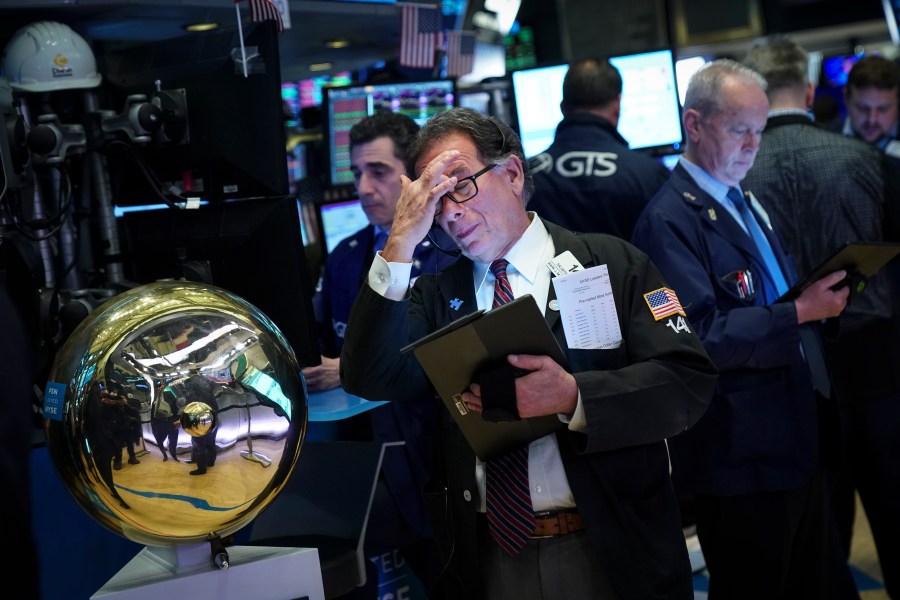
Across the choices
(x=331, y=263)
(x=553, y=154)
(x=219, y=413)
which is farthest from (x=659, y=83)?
(x=219, y=413)

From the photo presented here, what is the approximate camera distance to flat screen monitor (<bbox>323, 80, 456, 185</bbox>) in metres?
4.92

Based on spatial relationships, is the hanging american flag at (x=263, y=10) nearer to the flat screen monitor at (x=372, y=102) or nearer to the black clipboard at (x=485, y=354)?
the black clipboard at (x=485, y=354)

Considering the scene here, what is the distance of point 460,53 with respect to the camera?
5656mm

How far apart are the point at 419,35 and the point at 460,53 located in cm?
94

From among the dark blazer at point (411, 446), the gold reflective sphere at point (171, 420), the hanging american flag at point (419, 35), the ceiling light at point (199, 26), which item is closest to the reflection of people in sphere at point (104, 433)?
the gold reflective sphere at point (171, 420)

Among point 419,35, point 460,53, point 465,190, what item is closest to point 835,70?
point 460,53

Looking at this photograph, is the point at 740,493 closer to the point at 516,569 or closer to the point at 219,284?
the point at 516,569

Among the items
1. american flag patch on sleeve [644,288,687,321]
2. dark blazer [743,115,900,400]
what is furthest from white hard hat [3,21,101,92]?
dark blazer [743,115,900,400]

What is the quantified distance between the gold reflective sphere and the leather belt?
0.63 meters

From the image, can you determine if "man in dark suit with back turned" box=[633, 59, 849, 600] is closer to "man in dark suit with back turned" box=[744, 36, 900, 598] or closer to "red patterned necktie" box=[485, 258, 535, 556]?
"man in dark suit with back turned" box=[744, 36, 900, 598]

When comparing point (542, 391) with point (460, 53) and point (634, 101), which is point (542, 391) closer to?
point (634, 101)

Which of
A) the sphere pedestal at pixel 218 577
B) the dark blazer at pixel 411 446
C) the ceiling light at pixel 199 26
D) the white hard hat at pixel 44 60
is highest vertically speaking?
the ceiling light at pixel 199 26

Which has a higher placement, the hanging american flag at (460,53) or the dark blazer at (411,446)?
the hanging american flag at (460,53)

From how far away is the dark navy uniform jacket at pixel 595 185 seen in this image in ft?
12.3
